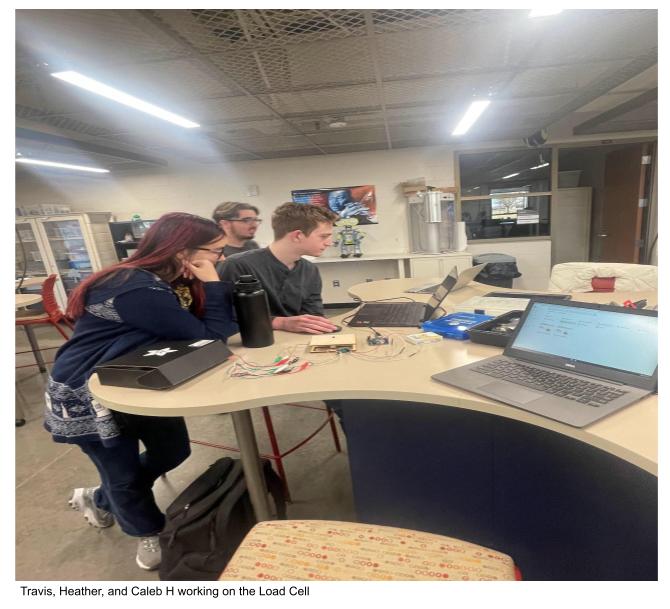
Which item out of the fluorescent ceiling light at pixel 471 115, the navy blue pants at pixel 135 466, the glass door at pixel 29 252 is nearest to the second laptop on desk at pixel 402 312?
the navy blue pants at pixel 135 466

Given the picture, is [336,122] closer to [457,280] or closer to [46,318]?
[457,280]

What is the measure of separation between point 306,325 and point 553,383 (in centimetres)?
89

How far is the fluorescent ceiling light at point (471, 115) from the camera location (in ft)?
10.3

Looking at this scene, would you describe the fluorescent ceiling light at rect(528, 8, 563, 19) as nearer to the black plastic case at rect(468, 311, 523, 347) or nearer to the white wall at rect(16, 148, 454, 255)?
the black plastic case at rect(468, 311, 523, 347)

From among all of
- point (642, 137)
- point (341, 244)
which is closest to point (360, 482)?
point (341, 244)

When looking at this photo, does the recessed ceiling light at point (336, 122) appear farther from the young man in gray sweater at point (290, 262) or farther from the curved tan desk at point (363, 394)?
the curved tan desk at point (363, 394)

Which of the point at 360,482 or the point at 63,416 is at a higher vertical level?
the point at 63,416

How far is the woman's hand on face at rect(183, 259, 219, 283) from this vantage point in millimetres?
1296

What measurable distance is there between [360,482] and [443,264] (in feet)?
12.3

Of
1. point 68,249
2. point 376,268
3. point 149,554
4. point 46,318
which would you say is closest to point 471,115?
point 376,268

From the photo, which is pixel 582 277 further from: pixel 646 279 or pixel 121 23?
pixel 121 23

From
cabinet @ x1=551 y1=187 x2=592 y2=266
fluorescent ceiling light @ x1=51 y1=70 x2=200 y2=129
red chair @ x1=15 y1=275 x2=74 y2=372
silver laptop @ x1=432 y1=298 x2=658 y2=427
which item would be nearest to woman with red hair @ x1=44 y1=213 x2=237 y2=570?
silver laptop @ x1=432 y1=298 x2=658 y2=427

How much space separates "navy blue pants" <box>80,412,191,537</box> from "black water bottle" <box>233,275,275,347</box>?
1.66 ft
